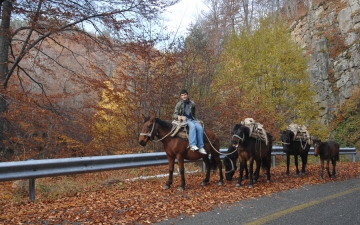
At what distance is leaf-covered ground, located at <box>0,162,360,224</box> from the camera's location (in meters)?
5.09

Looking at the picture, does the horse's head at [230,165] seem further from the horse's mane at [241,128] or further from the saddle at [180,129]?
the saddle at [180,129]

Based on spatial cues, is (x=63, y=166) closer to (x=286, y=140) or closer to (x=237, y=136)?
(x=237, y=136)

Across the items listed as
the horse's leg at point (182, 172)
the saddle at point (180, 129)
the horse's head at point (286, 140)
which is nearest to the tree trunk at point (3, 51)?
the saddle at point (180, 129)

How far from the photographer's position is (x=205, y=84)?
56.0 ft

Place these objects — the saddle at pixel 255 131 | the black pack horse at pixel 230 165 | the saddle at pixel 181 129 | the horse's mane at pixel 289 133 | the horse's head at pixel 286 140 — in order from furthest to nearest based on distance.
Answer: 1. the horse's mane at pixel 289 133
2. the horse's head at pixel 286 140
3. the black pack horse at pixel 230 165
4. the saddle at pixel 255 131
5. the saddle at pixel 181 129

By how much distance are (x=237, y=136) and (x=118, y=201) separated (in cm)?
393

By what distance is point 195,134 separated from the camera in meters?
8.26

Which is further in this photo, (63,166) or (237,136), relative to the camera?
(237,136)

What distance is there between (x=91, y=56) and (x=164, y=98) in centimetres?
504

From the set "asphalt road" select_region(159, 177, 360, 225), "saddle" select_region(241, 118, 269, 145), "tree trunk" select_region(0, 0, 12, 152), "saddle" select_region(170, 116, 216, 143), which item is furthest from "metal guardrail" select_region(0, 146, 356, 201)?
"tree trunk" select_region(0, 0, 12, 152)

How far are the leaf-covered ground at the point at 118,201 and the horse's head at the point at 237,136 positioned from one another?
4.09 ft

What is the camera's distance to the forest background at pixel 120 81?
10.6 m

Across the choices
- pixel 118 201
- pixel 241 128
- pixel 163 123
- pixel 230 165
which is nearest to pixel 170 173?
pixel 163 123

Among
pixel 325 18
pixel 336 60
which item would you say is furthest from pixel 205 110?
pixel 325 18
